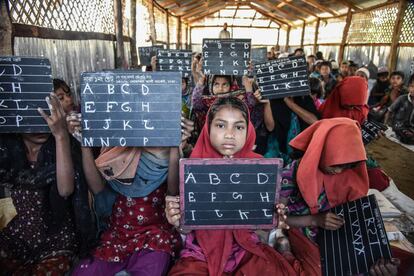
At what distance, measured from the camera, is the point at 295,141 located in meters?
2.25

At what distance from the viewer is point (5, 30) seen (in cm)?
273

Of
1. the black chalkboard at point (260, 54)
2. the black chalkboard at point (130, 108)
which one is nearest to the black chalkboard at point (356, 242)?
the black chalkboard at point (130, 108)

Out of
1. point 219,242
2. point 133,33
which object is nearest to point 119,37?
point 133,33

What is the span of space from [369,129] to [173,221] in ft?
7.48

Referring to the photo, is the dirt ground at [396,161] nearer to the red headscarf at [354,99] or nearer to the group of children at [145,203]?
the red headscarf at [354,99]

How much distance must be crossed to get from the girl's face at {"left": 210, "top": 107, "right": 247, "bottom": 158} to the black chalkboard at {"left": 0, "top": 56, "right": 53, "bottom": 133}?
0.90m

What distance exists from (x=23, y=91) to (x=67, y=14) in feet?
10.3

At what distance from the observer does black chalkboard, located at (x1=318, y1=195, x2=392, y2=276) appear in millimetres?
1605

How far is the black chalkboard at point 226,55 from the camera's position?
398 cm

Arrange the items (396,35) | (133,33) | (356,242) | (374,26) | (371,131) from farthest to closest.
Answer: (374,26), (396,35), (133,33), (371,131), (356,242)

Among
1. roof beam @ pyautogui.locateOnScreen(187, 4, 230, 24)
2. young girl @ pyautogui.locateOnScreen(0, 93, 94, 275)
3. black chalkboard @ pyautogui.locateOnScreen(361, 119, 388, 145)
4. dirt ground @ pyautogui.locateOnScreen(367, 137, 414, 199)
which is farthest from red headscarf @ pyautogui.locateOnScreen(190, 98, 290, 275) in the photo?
roof beam @ pyautogui.locateOnScreen(187, 4, 230, 24)

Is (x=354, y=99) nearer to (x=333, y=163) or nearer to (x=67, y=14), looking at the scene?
(x=333, y=163)

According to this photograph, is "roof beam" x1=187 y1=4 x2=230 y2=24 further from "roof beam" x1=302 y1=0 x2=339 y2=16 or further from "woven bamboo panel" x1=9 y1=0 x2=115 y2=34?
"woven bamboo panel" x1=9 y1=0 x2=115 y2=34

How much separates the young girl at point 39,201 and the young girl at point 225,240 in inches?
24.6
